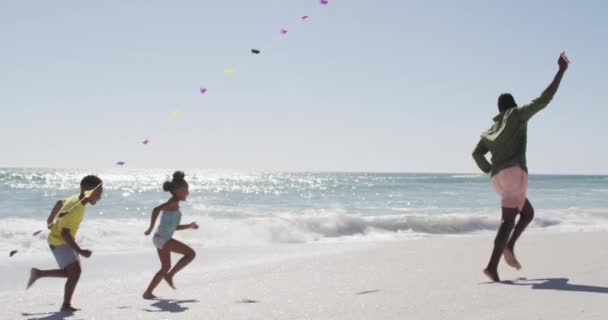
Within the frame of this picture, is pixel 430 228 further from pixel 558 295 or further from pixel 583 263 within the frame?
pixel 558 295

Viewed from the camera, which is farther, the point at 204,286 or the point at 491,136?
the point at 204,286

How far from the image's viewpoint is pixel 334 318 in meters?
3.56

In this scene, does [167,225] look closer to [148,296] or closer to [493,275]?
[148,296]

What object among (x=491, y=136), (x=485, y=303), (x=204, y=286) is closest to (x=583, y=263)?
(x=491, y=136)

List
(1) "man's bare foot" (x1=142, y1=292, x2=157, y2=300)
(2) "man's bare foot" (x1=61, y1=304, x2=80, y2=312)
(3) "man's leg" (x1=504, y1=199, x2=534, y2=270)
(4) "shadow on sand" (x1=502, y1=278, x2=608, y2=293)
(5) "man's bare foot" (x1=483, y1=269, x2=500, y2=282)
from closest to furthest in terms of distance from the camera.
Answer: (4) "shadow on sand" (x1=502, y1=278, x2=608, y2=293)
(2) "man's bare foot" (x1=61, y1=304, x2=80, y2=312)
(5) "man's bare foot" (x1=483, y1=269, x2=500, y2=282)
(1) "man's bare foot" (x1=142, y1=292, x2=157, y2=300)
(3) "man's leg" (x1=504, y1=199, x2=534, y2=270)

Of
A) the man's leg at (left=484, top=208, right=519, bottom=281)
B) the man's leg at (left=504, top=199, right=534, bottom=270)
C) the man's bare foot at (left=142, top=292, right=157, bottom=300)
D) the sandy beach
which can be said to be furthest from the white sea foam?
the man's leg at (left=484, top=208, right=519, bottom=281)

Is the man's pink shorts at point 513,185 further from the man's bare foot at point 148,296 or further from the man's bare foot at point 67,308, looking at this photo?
the man's bare foot at point 67,308

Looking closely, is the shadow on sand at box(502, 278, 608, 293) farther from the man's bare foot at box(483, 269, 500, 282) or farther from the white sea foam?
the white sea foam

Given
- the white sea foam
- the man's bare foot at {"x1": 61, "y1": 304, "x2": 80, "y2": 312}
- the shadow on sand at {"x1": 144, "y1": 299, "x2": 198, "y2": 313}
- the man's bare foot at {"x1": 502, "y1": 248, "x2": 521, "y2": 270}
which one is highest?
the man's bare foot at {"x1": 502, "y1": 248, "x2": 521, "y2": 270}

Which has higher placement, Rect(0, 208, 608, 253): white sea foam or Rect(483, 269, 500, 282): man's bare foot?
Rect(483, 269, 500, 282): man's bare foot

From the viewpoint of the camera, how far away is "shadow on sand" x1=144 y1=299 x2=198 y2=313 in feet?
13.7

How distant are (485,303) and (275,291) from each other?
170 cm

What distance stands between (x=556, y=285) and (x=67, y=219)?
3.66 m

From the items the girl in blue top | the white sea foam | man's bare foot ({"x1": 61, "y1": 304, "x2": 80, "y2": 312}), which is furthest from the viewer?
the white sea foam
